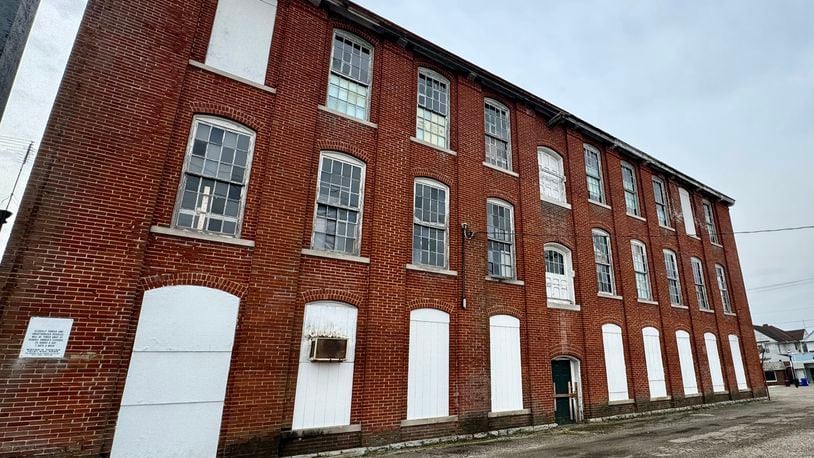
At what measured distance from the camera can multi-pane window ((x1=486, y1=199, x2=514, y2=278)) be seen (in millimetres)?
10953

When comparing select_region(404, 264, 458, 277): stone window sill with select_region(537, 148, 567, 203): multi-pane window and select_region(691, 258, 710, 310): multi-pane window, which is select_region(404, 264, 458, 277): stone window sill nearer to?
select_region(537, 148, 567, 203): multi-pane window

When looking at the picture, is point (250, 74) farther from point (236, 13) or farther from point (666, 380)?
point (666, 380)

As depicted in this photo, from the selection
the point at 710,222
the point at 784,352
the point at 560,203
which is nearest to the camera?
the point at 560,203

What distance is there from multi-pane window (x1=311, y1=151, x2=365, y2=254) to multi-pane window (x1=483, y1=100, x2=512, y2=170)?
15.3 feet

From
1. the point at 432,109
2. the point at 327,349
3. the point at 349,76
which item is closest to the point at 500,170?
the point at 432,109

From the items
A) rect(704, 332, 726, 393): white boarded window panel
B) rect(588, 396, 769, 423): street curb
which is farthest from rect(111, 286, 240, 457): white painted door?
rect(704, 332, 726, 393): white boarded window panel

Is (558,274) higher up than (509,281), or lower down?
higher up

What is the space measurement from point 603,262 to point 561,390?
484cm

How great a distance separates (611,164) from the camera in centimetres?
1552

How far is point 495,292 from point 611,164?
871 centimetres

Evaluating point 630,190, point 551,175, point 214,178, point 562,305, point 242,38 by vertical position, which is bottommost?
point 562,305

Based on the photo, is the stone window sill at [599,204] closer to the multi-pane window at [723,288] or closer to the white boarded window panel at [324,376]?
the multi-pane window at [723,288]

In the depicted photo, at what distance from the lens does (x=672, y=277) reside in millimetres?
16188

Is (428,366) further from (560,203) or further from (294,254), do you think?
(560,203)
